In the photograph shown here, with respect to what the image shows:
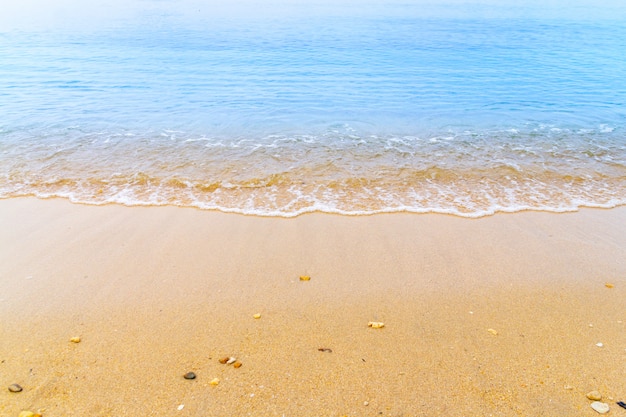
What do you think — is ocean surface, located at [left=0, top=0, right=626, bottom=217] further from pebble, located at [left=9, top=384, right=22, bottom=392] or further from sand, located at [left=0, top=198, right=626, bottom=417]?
pebble, located at [left=9, top=384, right=22, bottom=392]

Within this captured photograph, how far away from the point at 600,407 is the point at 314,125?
8.77 meters

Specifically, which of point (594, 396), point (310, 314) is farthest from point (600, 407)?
point (310, 314)

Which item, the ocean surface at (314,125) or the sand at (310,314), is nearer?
the sand at (310,314)

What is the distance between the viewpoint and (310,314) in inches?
158

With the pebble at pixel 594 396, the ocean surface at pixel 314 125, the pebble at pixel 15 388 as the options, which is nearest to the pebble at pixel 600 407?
the pebble at pixel 594 396

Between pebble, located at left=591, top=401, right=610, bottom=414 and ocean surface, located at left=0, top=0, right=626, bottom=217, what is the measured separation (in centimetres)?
354

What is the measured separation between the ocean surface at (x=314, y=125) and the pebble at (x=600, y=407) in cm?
354

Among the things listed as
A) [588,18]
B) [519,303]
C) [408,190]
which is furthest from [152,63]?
[588,18]

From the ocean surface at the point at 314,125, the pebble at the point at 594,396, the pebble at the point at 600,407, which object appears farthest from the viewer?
the ocean surface at the point at 314,125

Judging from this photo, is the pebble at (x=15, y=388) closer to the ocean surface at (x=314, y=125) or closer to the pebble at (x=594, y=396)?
the ocean surface at (x=314, y=125)

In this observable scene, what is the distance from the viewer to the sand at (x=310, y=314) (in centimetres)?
313

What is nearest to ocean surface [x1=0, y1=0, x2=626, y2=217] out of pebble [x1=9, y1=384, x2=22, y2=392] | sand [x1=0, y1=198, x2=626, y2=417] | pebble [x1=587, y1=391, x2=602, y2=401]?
sand [x1=0, y1=198, x2=626, y2=417]

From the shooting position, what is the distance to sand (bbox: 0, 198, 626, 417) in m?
3.13

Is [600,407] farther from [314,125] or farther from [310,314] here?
[314,125]
